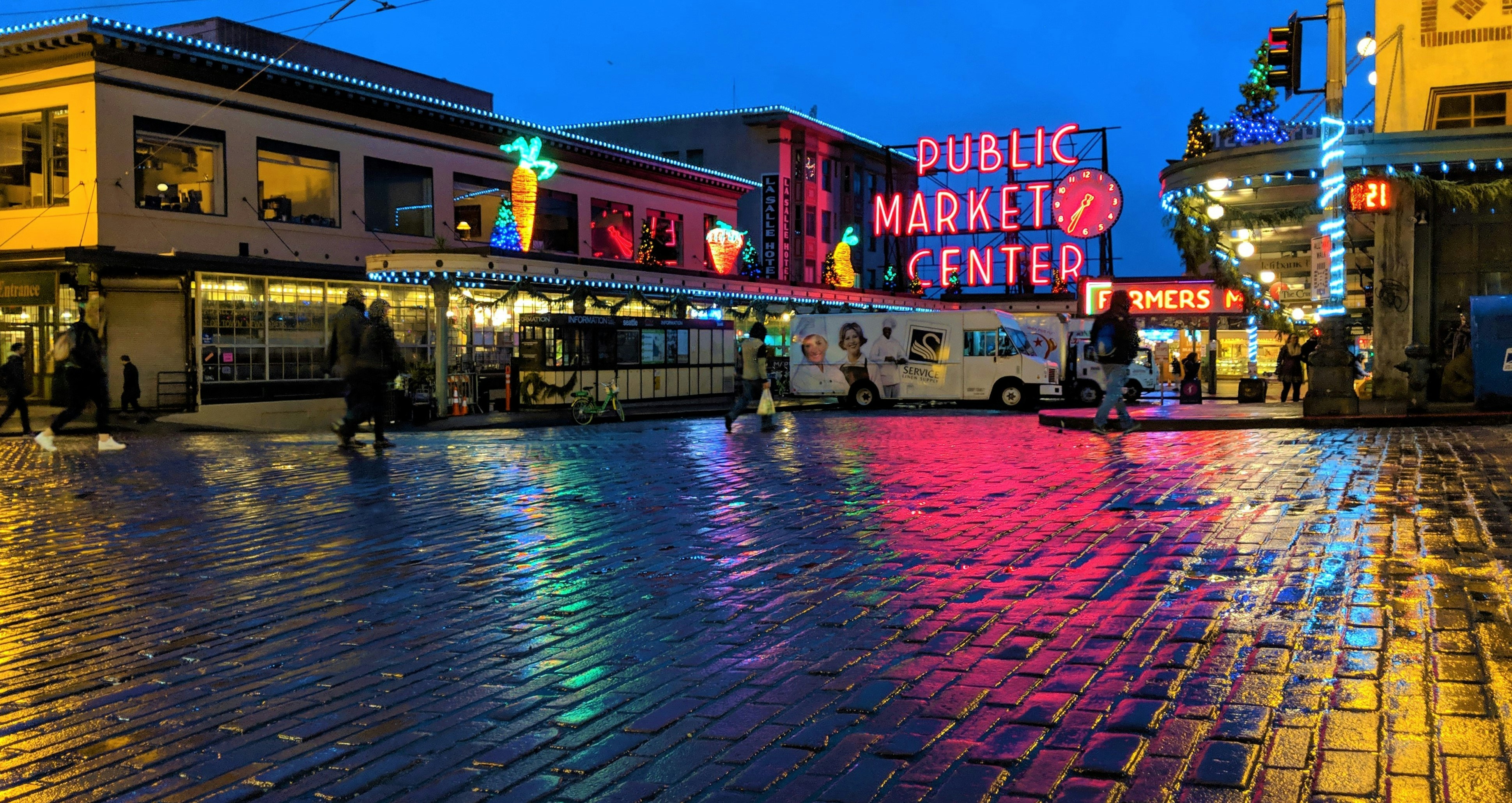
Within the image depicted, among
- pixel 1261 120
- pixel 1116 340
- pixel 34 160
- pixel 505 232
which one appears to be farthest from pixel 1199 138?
pixel 34 160

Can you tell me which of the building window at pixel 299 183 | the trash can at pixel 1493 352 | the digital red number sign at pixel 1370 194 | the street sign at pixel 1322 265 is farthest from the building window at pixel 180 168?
the trash can at pixel 1493 352

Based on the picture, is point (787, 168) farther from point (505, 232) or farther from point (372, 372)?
point (372, 372)

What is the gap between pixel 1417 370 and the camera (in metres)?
19.1

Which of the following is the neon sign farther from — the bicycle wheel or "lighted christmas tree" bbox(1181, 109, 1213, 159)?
the bicycle wheel

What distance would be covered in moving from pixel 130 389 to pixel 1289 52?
72.1ft

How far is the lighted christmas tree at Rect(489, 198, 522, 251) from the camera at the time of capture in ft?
91.4

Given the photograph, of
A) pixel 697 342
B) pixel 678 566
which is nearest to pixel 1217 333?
pixel 697 342

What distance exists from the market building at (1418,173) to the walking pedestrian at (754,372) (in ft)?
29.8

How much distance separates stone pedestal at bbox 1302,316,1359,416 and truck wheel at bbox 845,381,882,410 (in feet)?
45.3

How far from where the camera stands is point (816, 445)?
51.0 feet

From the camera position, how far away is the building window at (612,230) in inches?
1502

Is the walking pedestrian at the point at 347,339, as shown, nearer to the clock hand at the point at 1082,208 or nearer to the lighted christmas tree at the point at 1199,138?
the lighted christmas tree at the point at 1199,138

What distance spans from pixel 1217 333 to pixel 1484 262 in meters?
31.5

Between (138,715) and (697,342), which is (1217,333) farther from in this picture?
(138,715)
